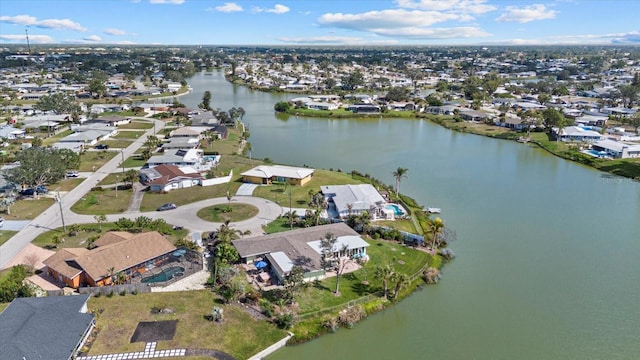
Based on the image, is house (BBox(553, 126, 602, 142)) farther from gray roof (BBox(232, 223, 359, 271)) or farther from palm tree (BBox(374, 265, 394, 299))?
palm tree (BBox(374, 265, 394, 299))

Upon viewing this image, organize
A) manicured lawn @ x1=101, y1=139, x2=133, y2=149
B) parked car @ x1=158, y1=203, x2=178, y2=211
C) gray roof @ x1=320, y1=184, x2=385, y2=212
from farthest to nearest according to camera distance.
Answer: manicured lawn @ x1=101, y1=139, x2=133, y2=149 → parked car @ x1=158, y1=203, x2=178, y2=211 → gray roof @ x1=320, y1=184, x2=385, y2=212

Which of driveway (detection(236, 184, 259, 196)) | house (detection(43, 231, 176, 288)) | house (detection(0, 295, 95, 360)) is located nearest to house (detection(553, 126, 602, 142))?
driveway (detection(236, 184, 259, 196))

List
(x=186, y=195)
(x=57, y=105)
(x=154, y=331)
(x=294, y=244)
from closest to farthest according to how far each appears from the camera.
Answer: (x=154, y=331), (x=294, y=244), (x=186, y=195), (x=57, y=105)

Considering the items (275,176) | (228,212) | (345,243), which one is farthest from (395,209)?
(228,212)

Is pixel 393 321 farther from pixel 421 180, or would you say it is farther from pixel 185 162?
pixel 185 162

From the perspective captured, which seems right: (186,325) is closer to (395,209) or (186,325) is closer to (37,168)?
(395,209)

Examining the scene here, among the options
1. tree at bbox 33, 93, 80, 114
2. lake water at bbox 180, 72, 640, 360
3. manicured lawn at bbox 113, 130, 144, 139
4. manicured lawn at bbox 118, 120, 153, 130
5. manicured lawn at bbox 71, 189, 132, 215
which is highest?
tree at bbox 33, 93, 80, 114

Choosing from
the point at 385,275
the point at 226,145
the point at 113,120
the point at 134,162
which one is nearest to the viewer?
the point at 385,275
